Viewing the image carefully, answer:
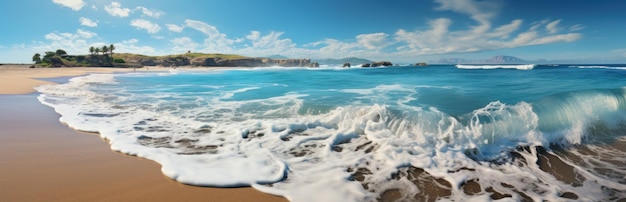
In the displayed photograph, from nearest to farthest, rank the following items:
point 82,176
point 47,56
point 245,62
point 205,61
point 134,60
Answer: point 82,176, point 47,56, point 134,60, point 205,61, point 245,62

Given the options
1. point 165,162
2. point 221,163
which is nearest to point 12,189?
point 165,162

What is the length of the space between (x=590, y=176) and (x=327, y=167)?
3427mm

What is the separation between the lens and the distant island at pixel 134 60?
60906 millimetres

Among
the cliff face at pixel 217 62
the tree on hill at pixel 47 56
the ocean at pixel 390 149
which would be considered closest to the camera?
the ocean at pixel 390 149

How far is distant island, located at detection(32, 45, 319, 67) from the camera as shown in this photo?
60.9 meters

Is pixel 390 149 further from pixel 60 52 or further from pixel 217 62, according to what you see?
pixel 217 62

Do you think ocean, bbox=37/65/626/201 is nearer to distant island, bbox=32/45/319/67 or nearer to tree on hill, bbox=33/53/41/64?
distant island, bbox=32/45/319/67

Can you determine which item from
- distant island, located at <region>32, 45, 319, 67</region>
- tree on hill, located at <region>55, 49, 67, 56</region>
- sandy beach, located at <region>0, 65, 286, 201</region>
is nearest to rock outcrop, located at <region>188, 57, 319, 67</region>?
distant island, located at <region>32, 45, 319, 67</region>

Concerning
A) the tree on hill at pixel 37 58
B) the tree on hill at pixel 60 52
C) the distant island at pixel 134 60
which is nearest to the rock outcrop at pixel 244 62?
the distant island at pixel 134 60

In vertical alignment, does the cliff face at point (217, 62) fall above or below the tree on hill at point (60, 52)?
below

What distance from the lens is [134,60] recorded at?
274ft

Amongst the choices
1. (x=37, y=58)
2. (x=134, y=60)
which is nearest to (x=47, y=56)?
(x=37, y=58)

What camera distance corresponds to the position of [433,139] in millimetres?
5074

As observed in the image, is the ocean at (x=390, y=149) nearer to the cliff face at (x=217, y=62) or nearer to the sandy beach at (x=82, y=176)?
the sandy beach at (x=82, y=176)
